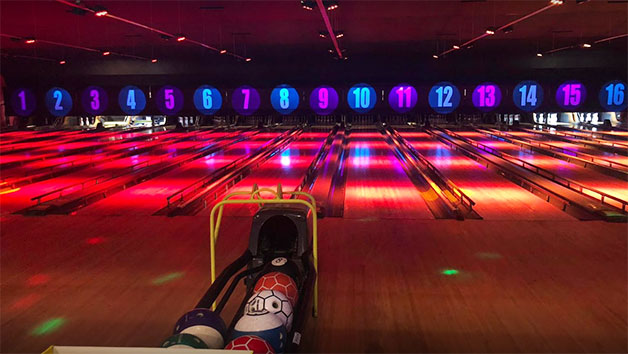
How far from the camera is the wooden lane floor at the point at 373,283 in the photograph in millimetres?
2646

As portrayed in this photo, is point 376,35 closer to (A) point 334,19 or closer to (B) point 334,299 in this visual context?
(A) point 334,19

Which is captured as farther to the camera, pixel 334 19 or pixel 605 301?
pixel 334 19

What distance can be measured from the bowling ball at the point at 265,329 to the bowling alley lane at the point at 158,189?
3.46m

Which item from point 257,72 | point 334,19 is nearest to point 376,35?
point 334,19

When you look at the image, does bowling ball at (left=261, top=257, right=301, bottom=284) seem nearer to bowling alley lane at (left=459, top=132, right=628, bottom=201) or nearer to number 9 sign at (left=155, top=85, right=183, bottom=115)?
bowling alley lane at (left=459, top=132, right=628, bottom=201)

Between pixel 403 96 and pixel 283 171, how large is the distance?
6.94 metres

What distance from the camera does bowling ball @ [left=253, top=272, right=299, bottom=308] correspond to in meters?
2.68

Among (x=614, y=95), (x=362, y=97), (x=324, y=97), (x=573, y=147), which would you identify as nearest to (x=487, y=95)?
(x=614, y=95)

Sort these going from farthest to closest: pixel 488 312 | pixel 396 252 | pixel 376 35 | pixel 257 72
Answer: pixel 257 72 < pixel 376 35 < pixel 396 252 < pixel 488 312

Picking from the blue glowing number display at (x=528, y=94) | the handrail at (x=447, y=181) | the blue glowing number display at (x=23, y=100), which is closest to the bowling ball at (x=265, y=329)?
the handrail at (x=447, y=181)

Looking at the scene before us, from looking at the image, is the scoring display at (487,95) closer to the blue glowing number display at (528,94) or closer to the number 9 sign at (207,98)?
the blue glowing number display at (528,94)

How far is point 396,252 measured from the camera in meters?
3.95

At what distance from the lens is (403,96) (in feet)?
45.3

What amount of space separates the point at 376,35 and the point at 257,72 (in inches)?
198
